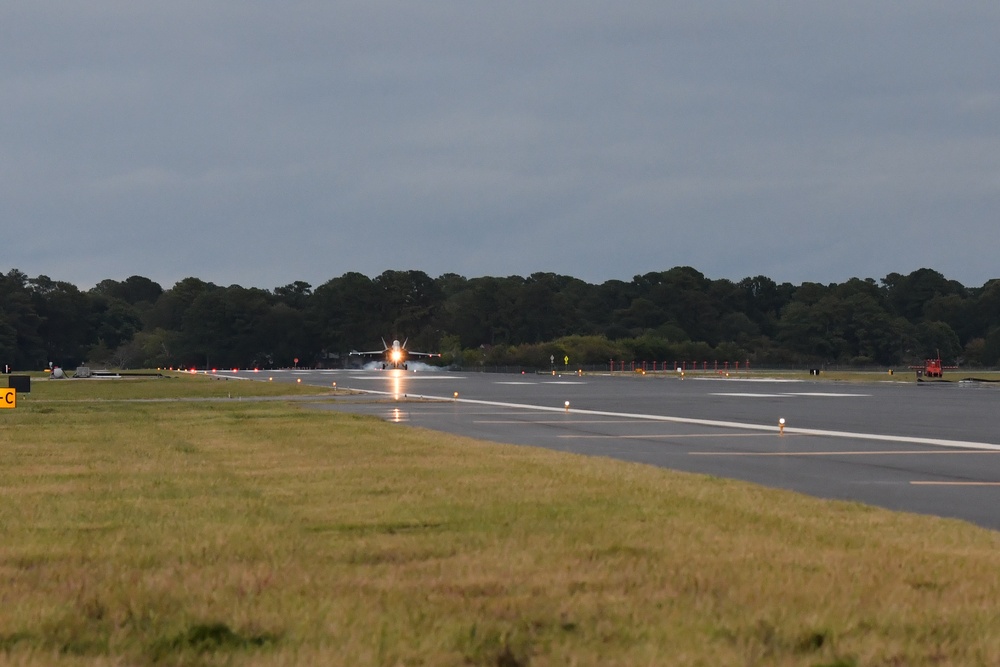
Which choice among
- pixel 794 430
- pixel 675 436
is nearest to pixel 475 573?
pixel 675 436

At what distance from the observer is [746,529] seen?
36.4 ft

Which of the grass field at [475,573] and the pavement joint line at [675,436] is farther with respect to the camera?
the pavement joint line at [675,436]

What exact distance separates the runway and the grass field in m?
2.15

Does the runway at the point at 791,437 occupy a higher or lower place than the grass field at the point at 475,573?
lower

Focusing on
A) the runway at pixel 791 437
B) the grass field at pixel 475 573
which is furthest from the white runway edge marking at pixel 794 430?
the grass field at pixel 475 573

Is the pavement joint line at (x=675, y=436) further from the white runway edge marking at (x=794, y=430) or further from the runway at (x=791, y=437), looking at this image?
the white runway edge marking at (x=794, y=430)

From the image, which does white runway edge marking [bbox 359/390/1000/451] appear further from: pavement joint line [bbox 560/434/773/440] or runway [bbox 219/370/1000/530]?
pavement joint line [bbox 560/434/773/440]

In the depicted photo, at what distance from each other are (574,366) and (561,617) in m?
155

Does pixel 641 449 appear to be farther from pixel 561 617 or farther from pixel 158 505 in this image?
pixel 561 617

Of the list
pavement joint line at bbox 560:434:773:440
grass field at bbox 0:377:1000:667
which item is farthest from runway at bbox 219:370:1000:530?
grass field at bbox 0:377:1000:667

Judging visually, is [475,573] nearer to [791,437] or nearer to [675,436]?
[675,436]

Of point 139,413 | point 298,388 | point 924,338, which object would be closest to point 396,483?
point 139,413

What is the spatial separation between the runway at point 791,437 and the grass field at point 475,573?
215cm

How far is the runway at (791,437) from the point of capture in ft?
53.3
